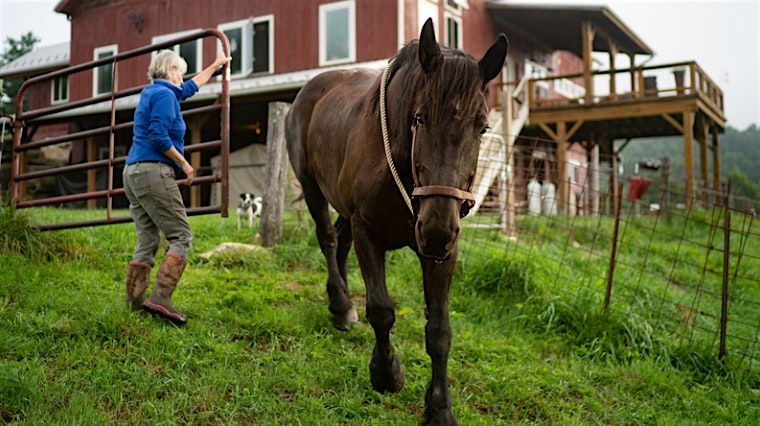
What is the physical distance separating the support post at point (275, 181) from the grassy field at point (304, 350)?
1.25 ft

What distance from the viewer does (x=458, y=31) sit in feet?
58.7

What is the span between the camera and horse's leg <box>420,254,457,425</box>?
3.47 m

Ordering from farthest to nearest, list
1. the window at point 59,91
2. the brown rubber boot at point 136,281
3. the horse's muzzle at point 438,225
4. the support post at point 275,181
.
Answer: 1. the window at point 59,91
2. the support post at point 275,181
3. the brown rubber boot at point 136,281
4. the horse's muzzle at point 438,225

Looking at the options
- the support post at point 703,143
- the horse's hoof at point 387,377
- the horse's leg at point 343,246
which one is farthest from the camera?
the support post at point 703,143

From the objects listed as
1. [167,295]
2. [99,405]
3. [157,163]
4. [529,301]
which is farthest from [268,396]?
[529,301]

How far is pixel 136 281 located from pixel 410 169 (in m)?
Answer: 2.24

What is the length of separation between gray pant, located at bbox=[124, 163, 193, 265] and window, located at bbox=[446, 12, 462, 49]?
13934mm

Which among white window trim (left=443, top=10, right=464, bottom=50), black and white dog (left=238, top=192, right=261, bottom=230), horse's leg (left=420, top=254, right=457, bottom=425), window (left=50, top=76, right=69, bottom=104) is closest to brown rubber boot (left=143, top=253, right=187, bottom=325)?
horse's leg (left=420, top=254, right=457, bottom=425)

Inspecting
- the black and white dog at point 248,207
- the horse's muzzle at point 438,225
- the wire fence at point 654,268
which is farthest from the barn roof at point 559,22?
the horse's muzzle at point 438,225

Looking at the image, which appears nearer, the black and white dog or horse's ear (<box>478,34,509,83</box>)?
horse's ear (<box>478,34,509,83</box>)

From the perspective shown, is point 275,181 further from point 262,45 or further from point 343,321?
point 262,45

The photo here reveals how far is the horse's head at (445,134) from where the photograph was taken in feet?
9.45

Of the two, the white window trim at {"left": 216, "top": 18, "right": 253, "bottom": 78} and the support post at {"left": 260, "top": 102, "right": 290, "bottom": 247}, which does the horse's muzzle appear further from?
the white window trim at {"left": 216, "top": 18, "right": 253, "bottom": 78}

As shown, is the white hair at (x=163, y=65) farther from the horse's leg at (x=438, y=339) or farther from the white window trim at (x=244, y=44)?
the white window trim at (x=244, y=44)
